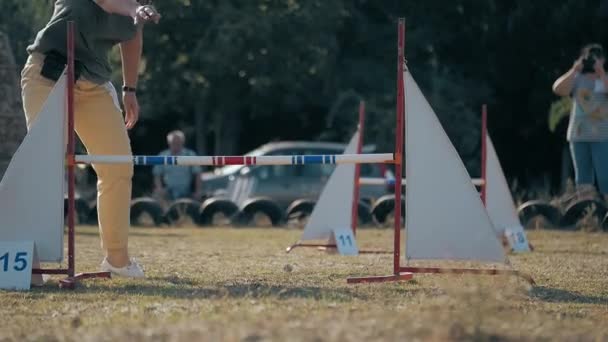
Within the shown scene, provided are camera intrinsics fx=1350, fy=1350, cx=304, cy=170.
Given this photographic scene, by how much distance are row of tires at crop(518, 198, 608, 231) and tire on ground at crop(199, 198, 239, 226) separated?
3902 millimetres

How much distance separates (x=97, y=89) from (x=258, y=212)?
10183mm

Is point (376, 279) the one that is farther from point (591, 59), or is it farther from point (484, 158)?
point (591, 59)

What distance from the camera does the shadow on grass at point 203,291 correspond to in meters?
6.91

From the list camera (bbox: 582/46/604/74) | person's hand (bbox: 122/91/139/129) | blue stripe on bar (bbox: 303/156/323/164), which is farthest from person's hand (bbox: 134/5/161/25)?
camera (bbox: 582/46/604/74)

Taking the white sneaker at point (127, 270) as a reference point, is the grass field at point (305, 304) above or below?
below

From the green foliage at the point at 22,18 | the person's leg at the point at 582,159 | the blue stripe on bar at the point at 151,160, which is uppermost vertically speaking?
the green foliage at the point at 22,18

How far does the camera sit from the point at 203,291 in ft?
23.9

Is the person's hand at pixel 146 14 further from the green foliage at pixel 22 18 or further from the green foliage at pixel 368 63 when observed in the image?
the green foliage at pixel 368 63

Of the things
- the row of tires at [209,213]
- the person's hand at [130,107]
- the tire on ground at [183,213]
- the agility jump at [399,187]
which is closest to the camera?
the agility jump at [399,187]

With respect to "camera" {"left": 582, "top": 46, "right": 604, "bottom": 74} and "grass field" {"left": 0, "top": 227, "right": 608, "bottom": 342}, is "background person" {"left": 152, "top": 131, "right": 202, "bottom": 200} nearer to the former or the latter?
"camera" {"left": 582, "top": 46, "right": 604, "bottom": 74}

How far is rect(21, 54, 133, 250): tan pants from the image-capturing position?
788 centimetres

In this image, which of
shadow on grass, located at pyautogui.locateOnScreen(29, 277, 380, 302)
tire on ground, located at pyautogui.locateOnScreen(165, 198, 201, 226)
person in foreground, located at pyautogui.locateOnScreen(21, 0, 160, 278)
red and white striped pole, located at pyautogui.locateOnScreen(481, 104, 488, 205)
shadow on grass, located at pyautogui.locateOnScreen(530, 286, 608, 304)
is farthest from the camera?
tire on ground, located at pyautogui.locateOnScreen(165, 198, 201, 226)

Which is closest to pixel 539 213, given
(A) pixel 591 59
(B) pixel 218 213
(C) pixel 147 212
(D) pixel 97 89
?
(A) pixel 591 59

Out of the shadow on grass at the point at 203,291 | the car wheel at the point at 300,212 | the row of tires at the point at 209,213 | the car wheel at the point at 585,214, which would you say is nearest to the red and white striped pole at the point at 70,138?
the shadow on grass at the point at 203,291
